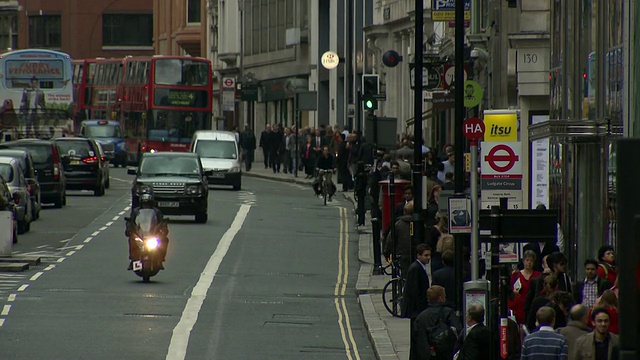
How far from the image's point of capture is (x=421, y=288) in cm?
1591

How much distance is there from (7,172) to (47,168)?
560 centimetres

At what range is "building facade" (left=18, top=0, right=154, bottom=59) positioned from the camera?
11444 centimetres

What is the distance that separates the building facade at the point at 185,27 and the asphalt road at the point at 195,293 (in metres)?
57.3

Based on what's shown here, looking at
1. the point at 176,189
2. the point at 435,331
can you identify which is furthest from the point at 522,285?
the point at 176,189

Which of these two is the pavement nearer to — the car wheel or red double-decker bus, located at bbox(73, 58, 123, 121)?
the car wheel

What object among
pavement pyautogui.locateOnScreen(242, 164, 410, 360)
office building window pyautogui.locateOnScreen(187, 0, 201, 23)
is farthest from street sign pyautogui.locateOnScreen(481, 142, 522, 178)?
office building window pyautogui.locateOnScreen(187, 0, 201, 23)

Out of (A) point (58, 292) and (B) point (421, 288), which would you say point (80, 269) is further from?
(B) point (421, 288)

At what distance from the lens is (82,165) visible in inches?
1665

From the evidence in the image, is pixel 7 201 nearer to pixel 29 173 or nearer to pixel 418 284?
pixel 29 173

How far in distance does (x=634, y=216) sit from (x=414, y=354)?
9.28 meters

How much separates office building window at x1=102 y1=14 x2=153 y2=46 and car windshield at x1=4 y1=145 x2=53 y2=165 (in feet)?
258

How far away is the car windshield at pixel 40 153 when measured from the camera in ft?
122

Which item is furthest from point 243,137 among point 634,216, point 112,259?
point 634,216

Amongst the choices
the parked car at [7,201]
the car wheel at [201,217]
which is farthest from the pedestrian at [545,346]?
the car wheel at [201,217]
